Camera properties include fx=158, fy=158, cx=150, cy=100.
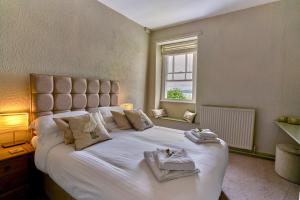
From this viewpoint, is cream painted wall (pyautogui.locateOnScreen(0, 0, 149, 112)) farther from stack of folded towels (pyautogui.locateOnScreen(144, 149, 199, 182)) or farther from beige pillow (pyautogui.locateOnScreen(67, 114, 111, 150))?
stack of folded towels (pyautogui.locateOnScreen(144, 149, 199, 182))

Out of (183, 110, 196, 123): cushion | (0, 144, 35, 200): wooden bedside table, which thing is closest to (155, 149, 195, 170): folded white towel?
(0, 144, 35, 200): wooden bedside table

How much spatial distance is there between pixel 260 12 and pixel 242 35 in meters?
0.45

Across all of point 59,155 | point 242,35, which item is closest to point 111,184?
point 59,155

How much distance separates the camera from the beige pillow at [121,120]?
2447mm

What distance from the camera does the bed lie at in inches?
41.8

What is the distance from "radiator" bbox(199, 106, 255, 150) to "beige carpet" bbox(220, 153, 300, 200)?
1.43ft

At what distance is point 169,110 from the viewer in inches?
168

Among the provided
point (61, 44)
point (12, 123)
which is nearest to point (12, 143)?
point (12, 123)

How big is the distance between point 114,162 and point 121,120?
112cm

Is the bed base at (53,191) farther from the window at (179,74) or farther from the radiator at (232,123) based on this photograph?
the window at (179,74)

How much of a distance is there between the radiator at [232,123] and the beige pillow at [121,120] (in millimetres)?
1803

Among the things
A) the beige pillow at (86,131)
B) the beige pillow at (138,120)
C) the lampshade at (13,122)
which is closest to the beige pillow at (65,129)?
the beige pillow at (86,131)

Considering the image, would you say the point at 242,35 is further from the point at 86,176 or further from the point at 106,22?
the point at 86,176

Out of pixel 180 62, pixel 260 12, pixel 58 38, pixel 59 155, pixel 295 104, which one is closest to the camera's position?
pixel 59 155
